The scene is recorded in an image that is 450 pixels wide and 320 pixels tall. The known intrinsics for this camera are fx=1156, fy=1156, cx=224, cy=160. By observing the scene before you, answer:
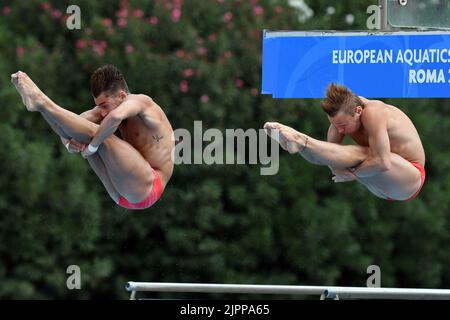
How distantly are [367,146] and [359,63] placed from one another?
646mm

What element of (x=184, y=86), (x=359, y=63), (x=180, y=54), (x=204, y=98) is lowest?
(x=359, y=63)

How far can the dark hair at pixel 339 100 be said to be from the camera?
6.73m

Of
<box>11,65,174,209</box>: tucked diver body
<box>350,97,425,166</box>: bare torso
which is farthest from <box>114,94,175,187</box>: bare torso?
<box>350,97,425,166</box>: bare torso

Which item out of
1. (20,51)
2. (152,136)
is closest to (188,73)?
(20,51)

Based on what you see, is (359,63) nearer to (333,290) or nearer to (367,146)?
(367,146)

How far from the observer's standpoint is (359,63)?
7410mm

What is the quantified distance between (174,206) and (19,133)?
1724mm

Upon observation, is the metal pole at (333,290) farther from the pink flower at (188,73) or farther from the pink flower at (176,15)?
the pink flower at (176,15)

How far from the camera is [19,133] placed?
1155 cm

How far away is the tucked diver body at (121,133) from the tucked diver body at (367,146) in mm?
1050

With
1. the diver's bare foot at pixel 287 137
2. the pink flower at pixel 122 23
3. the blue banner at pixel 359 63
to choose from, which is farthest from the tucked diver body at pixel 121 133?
the pink flower at pixel 122 23
